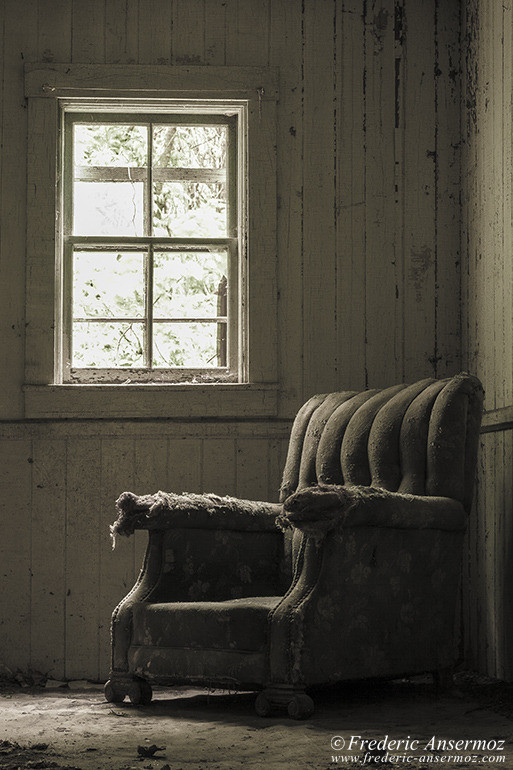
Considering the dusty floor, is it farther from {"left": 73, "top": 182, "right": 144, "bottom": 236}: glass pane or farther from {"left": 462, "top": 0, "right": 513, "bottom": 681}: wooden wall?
{"left": 73, "top": 182, "right": 144, "bottom": 236}: glass pane

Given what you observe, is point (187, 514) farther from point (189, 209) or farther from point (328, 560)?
point (189, 209)

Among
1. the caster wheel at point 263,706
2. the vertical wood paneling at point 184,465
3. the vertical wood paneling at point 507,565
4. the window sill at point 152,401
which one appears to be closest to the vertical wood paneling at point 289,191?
the window sill at point 152,401

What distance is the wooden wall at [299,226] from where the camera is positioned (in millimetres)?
4090

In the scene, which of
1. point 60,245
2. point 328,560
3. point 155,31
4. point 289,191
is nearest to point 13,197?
point 60,245

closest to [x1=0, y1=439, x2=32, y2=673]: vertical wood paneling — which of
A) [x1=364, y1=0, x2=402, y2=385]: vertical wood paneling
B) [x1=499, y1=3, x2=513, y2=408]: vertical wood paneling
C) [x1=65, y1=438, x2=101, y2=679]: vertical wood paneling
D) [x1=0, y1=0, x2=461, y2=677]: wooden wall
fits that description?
[x1=0, y1=0, x2=461, y2=677]: wooden wall

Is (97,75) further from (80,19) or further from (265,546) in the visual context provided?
(265,546)

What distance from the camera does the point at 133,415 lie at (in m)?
4.11

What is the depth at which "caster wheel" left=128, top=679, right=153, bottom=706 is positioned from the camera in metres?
3.23

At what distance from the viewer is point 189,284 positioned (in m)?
4.27

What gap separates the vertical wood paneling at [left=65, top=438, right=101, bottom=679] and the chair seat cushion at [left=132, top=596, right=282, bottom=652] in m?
0.86

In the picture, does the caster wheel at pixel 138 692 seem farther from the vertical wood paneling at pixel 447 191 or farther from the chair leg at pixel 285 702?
the vertical wood paneling at pixel 447 191

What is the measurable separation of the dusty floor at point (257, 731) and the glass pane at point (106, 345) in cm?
135

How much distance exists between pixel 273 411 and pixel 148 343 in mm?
590

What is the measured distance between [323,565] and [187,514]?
0.58m
